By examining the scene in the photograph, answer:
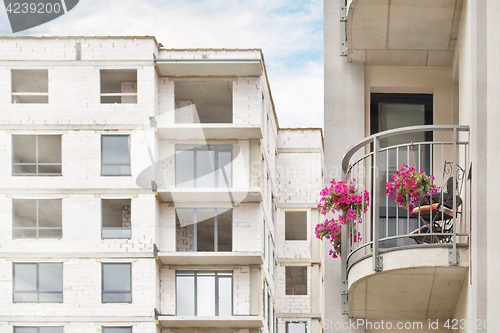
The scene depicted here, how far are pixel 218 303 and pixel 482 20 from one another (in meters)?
35.9

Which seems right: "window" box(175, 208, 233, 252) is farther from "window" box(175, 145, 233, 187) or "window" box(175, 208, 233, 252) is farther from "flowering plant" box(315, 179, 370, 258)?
"flowering plant" box(315, 179, 370, 258)

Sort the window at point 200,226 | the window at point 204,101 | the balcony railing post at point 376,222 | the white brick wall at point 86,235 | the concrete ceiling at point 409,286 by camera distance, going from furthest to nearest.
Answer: the window at point 204,101 < the window at point 200,226 < the white brick wall at point 86,235 < the balcony railing post at point 376,222 < the concrete ceiling at point 409,286

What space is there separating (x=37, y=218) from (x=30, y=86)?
652 centimetres

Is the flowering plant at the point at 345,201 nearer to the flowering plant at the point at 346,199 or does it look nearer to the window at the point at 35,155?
the flowering plant at the point at 346,199

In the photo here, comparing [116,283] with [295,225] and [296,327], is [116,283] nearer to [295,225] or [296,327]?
[296,327]

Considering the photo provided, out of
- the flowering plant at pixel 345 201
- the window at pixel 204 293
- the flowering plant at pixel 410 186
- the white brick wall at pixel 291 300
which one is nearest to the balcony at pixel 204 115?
the window at pixel 204 293

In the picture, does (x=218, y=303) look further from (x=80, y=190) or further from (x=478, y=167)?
(x=478, y=167)

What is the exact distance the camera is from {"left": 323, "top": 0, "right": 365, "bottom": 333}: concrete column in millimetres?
14891

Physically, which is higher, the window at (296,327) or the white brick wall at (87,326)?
the white brick wall at (87,326)

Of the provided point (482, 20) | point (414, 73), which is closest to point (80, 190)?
point (414, 73)

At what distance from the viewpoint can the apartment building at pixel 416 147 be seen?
11.5m

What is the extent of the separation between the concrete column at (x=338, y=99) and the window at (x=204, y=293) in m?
32.3

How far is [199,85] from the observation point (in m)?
50.2

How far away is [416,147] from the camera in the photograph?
1537 cm
